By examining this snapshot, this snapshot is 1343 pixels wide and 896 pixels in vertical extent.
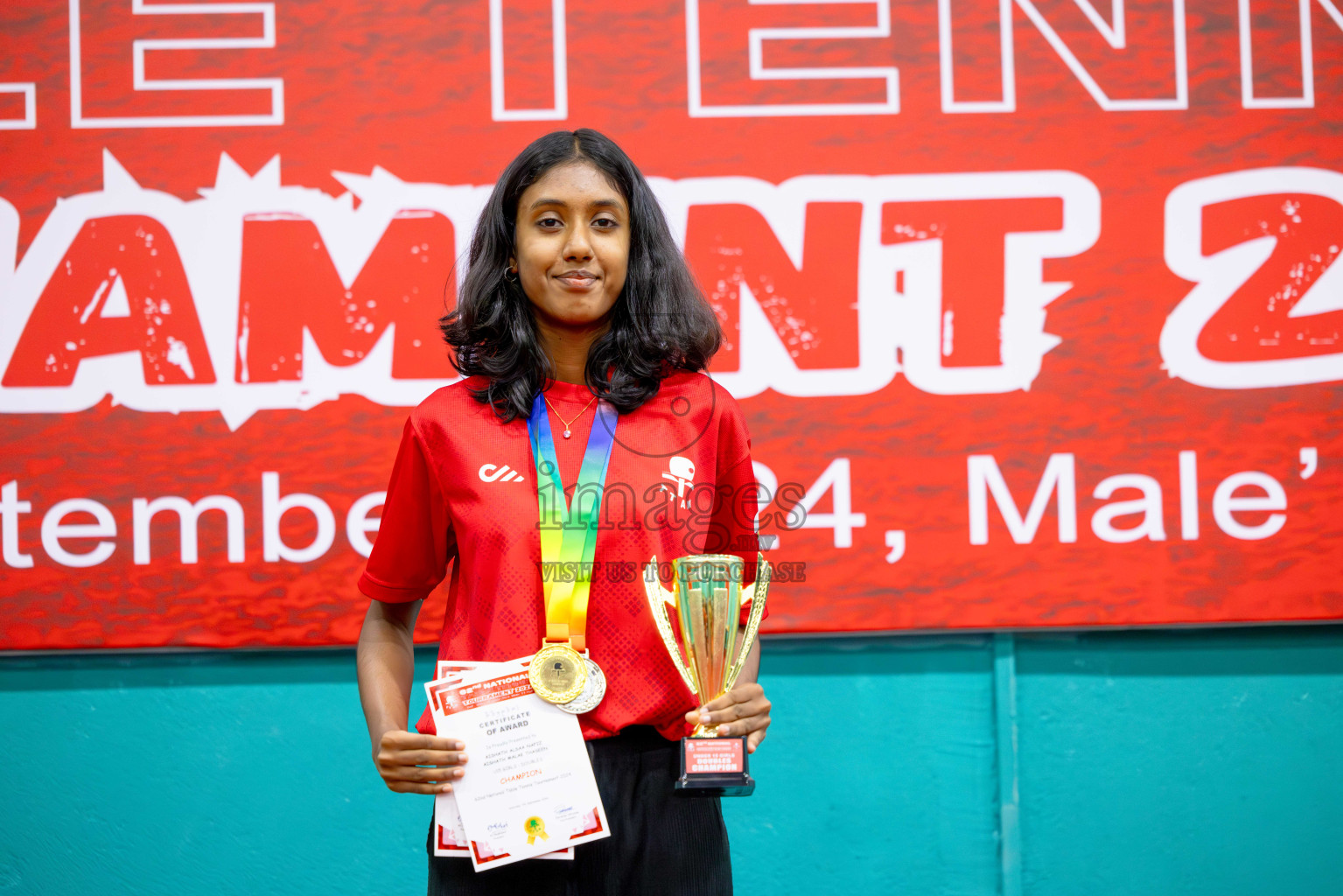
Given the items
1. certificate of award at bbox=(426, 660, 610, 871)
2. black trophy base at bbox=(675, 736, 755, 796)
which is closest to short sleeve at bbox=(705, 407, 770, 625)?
black trophy base at bbox=(675, 736, 755, 796)

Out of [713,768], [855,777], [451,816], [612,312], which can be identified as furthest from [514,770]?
[855,777]

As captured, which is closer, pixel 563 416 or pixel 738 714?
pixel 738 714

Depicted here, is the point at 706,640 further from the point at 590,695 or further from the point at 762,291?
the point at 762,291

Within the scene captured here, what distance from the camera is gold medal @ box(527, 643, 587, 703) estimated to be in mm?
1201

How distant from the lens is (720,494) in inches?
56.0

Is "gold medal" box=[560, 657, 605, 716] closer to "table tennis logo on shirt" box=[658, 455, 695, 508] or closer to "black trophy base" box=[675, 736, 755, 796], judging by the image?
"black trophy base" box=[675, 736, 755, 796]

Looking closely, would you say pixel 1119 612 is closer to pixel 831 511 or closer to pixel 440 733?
pixel 831 511

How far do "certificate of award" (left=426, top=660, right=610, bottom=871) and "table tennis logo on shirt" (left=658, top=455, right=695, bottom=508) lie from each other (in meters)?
0.27

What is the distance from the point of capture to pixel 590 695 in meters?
1.21

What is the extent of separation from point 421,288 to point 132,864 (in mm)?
1420

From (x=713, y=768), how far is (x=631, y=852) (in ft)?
0.47

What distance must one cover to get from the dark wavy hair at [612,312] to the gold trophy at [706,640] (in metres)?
0.24

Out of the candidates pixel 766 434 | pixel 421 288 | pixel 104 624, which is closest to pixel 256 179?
pixel 421 288

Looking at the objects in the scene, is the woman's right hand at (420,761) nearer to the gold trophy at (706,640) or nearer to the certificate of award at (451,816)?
the certificate of award at (451,816)
